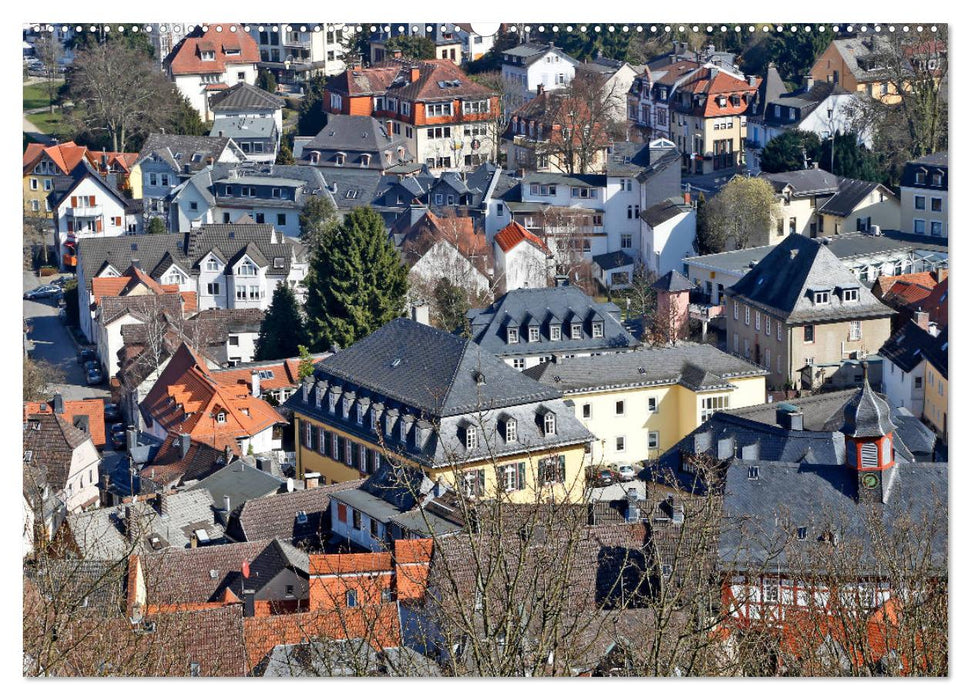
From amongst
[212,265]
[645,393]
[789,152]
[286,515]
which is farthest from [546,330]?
[789,152]

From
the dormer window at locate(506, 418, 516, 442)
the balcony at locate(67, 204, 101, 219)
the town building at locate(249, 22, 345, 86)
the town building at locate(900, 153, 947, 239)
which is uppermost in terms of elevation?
the town building at locate(249, 22, 345, 86)

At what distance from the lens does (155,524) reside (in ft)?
103

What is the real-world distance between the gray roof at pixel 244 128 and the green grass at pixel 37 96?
16.7 feet

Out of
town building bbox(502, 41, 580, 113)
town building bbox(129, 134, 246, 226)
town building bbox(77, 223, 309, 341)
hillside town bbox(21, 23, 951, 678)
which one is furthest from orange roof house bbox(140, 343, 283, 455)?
town building bbox(502, 41, 580, 113)

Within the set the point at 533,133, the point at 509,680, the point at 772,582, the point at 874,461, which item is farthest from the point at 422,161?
the point at 509,680

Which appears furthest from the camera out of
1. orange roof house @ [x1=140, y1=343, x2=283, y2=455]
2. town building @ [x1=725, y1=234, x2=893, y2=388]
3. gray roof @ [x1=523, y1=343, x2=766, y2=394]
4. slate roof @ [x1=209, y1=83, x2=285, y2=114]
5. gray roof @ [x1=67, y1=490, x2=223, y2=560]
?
slate roof @ [x1=209, y1=83, x2=285, y2=114]

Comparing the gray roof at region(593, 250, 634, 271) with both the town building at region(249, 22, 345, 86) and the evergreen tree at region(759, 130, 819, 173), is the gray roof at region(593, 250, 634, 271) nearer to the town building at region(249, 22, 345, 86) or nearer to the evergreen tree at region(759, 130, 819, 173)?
the evergreen tree at region(759, 130, 819, 173)

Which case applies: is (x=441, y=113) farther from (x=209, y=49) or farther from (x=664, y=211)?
(x=664, y=211)

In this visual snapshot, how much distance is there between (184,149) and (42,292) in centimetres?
1031

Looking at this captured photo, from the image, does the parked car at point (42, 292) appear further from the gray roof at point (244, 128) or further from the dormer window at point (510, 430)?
the dormer window at point (510, 430)

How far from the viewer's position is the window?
127ft

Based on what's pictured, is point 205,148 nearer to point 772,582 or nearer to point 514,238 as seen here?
point 514,238

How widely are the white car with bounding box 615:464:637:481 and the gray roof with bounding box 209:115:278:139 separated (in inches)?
1171

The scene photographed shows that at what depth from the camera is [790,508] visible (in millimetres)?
26953
